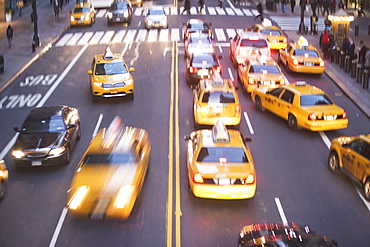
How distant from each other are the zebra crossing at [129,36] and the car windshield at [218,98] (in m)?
18.2

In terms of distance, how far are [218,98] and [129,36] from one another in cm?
2081

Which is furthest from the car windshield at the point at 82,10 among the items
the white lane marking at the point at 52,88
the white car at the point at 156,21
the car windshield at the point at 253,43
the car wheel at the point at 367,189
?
the car wheel at the point at 367,189

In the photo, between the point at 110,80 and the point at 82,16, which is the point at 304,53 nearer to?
the point at 110,80

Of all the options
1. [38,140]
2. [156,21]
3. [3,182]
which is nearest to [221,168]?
[3,182]

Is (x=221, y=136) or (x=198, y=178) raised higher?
(x=221, y=136)

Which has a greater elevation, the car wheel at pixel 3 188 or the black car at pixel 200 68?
the black car at pixel 200 68

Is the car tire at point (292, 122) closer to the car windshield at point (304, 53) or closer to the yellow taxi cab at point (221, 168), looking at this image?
the yellow taxi cab at point (221, 168)

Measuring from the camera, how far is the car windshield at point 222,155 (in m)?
13.2

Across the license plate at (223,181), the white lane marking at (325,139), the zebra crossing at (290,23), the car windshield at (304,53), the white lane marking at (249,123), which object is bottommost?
the zebra crossing at (290,23)

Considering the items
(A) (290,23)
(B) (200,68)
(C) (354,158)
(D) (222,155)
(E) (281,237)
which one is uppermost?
(E) (281,237)

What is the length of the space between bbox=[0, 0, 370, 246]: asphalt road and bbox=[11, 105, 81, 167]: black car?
0.42m

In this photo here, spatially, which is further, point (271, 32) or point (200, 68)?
point (271, 32)

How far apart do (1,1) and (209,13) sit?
18106 millimetres

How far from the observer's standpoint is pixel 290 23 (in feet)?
146
